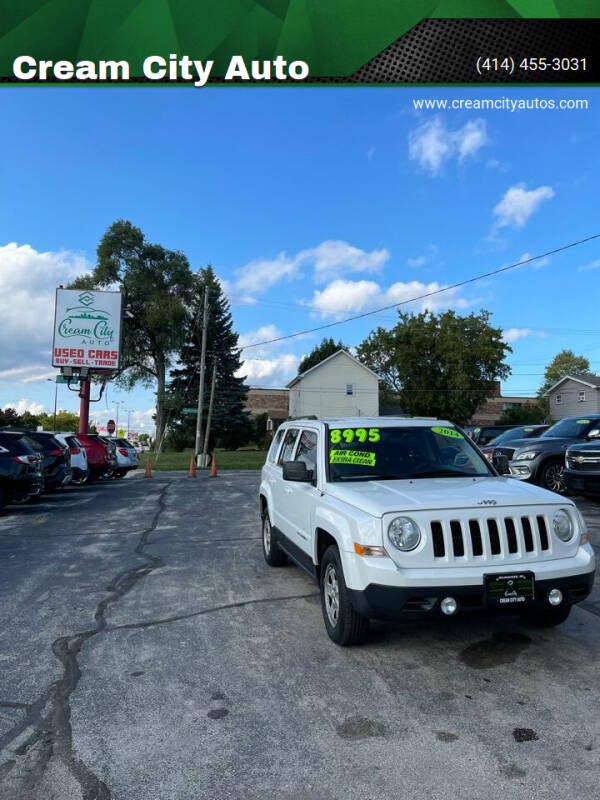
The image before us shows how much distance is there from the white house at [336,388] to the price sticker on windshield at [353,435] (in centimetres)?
5004

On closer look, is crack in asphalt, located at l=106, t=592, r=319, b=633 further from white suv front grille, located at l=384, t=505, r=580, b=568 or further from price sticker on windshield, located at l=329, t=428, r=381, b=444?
white suv front grille, located at l=384, t=505, r=580, b=568

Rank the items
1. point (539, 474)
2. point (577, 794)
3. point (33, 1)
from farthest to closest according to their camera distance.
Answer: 1. point (539, 474)
2. point (33, 1)
3. point (577, 794)

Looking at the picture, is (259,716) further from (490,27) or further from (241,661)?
(490,27)

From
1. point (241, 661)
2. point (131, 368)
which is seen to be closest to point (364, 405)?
point (131, 368)

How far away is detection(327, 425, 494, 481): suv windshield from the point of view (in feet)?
16.4

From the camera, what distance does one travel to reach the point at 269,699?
3414 mm

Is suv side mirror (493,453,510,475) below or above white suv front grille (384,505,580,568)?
above

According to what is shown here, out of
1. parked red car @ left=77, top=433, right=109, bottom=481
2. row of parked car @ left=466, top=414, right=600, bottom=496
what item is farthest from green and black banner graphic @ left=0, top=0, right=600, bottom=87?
parked red car @ left=77, top=433, right=109, bottom=481

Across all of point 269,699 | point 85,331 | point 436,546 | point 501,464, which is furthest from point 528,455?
point 85,331

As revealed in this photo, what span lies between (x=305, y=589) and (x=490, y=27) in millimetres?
6817

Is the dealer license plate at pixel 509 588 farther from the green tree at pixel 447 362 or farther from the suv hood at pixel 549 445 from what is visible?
the green tree at pixel 447 362

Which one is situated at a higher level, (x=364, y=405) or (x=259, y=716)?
(x=364, y=405)

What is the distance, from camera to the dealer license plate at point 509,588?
144 inches

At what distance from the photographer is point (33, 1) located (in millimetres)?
6574
